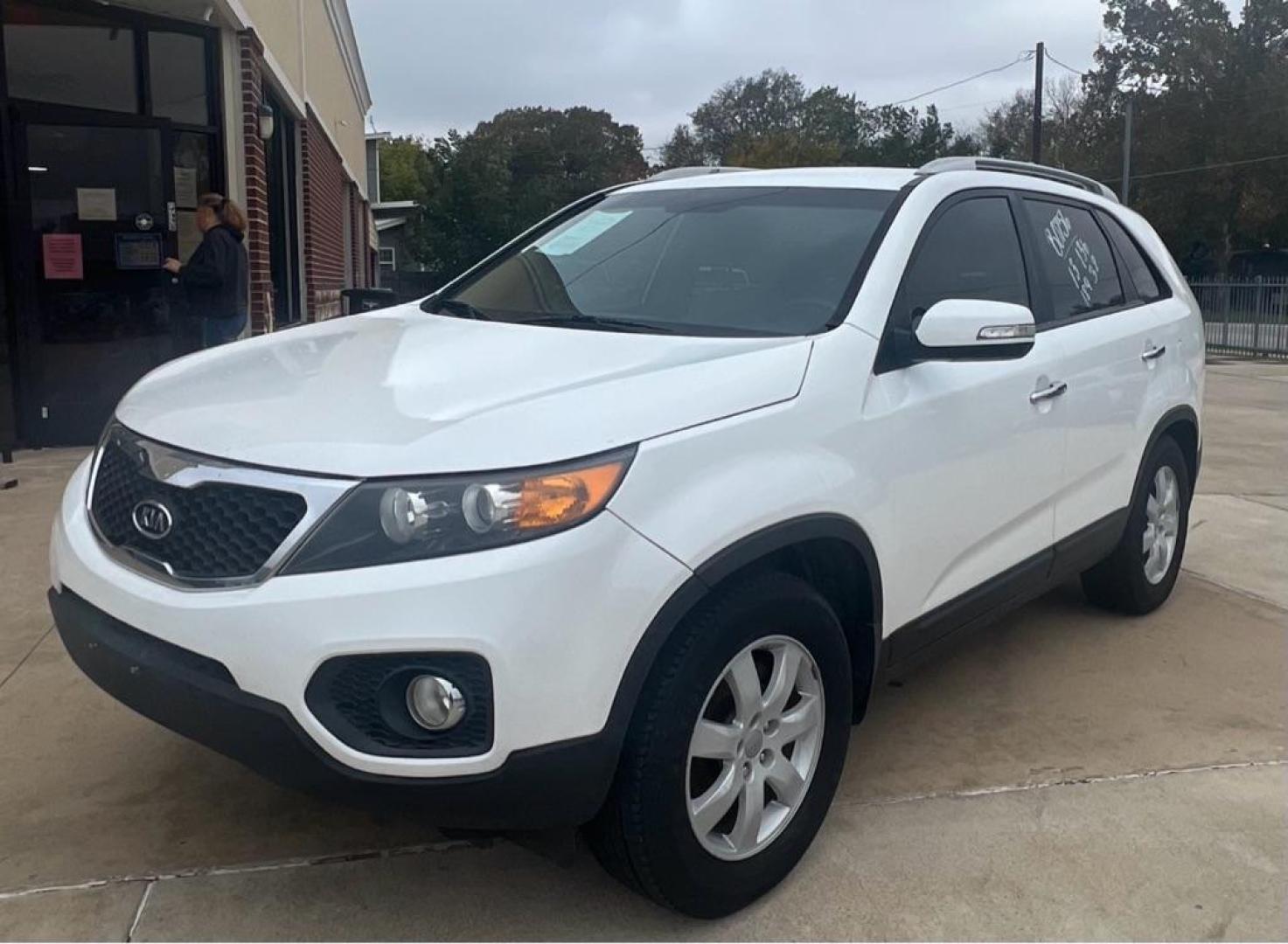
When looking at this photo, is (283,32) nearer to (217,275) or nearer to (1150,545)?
(217,275)

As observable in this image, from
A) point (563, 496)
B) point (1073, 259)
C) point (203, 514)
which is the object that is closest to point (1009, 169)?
→ point (1073, 259)

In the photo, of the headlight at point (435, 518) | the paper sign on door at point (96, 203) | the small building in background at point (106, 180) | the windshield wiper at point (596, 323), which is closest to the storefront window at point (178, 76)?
the small building in background at point (106, 180)

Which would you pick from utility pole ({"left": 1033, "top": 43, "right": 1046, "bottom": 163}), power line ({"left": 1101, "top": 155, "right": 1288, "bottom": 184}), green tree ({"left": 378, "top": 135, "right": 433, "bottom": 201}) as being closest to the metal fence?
utility pole ({"left": 1033, "top": 43, "right": 1046, "bottom": 163})

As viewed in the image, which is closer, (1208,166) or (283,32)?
(283,32)

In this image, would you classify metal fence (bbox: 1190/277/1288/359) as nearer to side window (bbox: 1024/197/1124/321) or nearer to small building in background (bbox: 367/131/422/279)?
side window (bbox: 1024/197/1124/321)

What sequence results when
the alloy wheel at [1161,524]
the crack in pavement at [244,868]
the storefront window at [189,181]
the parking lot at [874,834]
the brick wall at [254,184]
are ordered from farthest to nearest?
the brick wall at [254,184] < the storefront window at [189,181] < the alloy wheel at [1161,524] < the crack in pavement at [244,868] < the parking lot at [874,834]

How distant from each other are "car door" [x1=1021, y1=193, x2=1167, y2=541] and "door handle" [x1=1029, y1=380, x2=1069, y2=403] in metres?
0.05

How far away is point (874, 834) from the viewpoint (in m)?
3.19

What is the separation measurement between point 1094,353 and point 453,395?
8.18 ft

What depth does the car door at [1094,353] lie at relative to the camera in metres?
4.09

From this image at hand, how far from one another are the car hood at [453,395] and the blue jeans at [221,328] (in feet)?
17.0

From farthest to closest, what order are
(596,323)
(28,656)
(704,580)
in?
(28,656) < (596,323) < (704,580)

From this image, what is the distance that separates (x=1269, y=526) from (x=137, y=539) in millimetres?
6235

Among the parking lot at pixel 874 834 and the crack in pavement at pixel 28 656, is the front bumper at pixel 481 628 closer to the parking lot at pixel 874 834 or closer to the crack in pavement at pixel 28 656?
the parking lot at pixel 874 834
